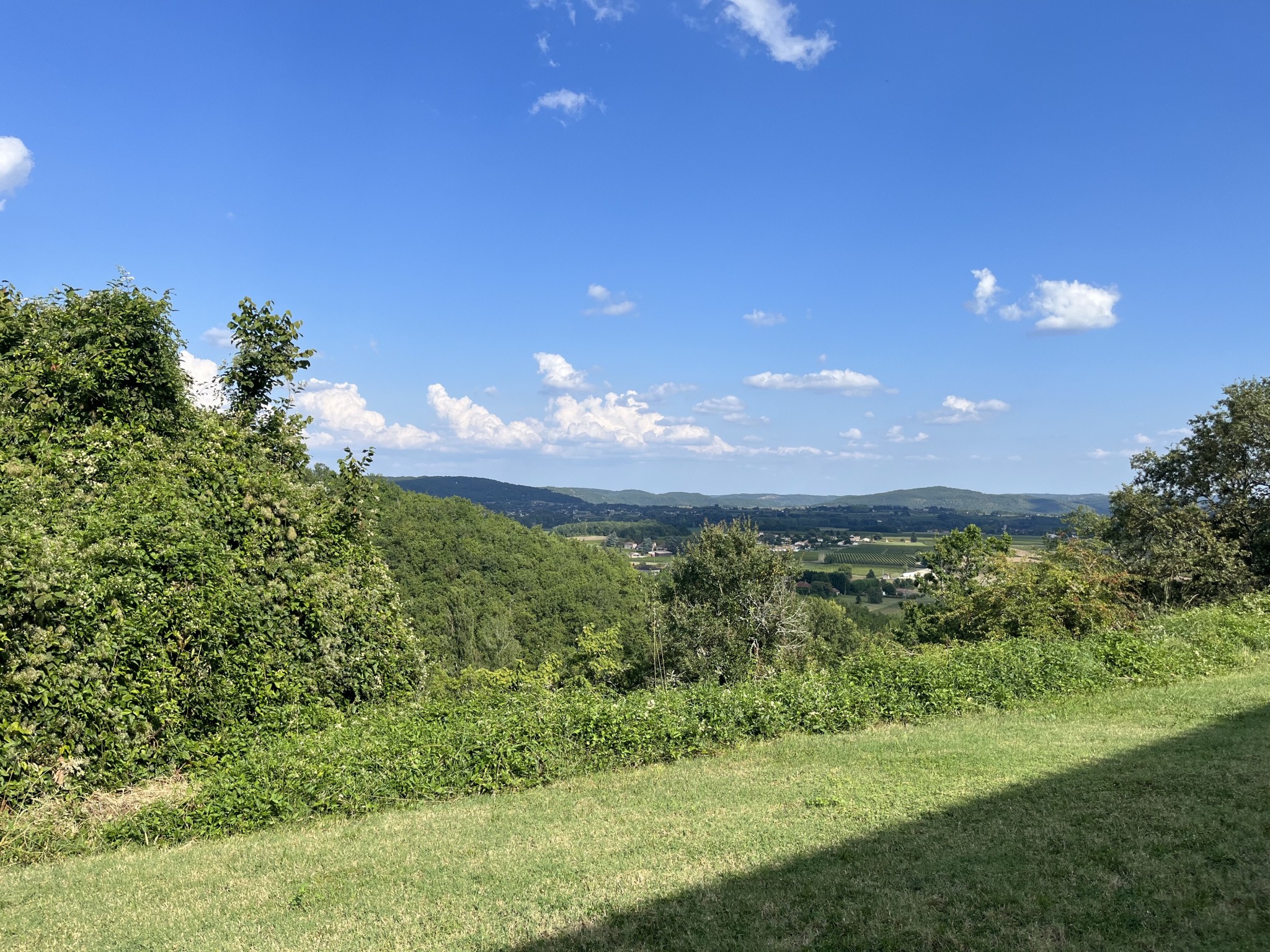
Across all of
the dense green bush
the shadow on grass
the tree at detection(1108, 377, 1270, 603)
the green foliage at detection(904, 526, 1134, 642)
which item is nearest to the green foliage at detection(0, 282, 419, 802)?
the dense green bush

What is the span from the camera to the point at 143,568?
8.00 metres

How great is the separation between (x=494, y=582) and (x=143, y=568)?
2590 inches

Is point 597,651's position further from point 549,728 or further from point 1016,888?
point 1016,888

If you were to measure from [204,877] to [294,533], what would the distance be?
17.5 ft

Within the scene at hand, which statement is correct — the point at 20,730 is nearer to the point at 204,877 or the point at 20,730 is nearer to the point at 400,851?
the point at 204,877

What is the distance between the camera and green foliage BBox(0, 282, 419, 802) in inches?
280

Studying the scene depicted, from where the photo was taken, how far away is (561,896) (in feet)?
16.4

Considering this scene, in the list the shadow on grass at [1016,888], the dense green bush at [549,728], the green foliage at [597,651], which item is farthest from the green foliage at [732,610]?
the shadow on grass at [1016,888]

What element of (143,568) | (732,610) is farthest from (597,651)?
(143,568)

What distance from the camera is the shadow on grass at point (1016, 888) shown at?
4.12 meters

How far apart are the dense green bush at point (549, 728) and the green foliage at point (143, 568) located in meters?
0.72

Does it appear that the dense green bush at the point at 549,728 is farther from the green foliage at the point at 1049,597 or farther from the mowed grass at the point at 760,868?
the green foliage at the point at 1049,597

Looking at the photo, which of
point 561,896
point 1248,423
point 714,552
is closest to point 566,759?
point 561,896

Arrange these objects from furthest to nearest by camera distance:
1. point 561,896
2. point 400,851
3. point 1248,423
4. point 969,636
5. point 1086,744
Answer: point 969,636 → point 1248,423 → point 1086,744 → point 400,851 → point 561,896
